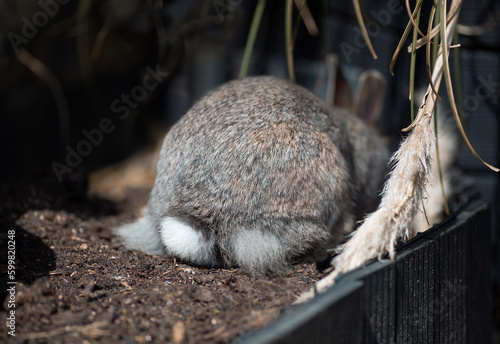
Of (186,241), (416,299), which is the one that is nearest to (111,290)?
(186,241)

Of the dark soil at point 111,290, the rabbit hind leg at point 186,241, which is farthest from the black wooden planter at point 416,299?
the rabbit hind leg at point 186,241

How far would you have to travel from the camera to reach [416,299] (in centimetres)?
191

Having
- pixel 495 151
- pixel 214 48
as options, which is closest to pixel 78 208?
pixel 214 48

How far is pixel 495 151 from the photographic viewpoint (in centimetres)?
321

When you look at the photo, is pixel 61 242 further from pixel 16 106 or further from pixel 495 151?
pixel 495 151

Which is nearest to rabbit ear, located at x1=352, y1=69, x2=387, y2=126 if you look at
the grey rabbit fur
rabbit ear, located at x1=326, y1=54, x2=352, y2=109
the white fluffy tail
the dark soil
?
rabbit ear, located at x1=326, y1=54, x2=352, y2=109

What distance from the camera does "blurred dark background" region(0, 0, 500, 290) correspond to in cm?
322

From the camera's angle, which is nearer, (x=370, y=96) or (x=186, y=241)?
(x=186, y=241)

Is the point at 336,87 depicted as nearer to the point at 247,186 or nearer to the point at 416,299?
the point at 247,186

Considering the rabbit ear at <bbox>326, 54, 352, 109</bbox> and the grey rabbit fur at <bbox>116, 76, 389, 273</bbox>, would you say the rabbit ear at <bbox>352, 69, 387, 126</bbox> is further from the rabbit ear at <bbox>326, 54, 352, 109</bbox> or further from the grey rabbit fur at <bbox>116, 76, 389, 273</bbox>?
the grey rabbit fur at <bbox>116, 76, 389, 273</bbox>

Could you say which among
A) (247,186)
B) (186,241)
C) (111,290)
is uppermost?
(247,186)

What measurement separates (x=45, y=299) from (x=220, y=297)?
24.4 inches

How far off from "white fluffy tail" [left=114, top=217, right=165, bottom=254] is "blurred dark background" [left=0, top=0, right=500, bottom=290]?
2.50 feet

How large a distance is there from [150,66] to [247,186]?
114 inches
